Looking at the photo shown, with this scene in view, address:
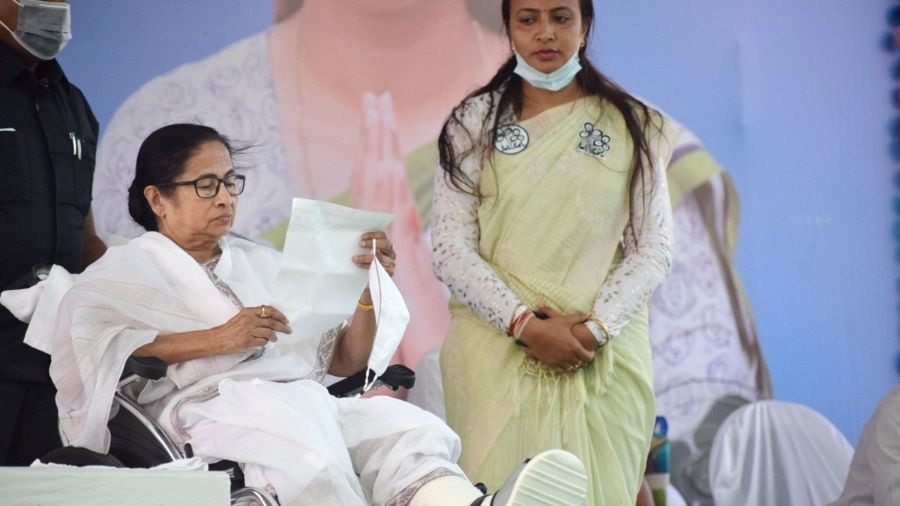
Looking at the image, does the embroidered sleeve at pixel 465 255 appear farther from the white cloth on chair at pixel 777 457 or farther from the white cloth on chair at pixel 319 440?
the white cloth on chair at pixel 777 457

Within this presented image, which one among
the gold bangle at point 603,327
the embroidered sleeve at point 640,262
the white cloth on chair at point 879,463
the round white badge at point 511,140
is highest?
the round white badge at point 511,140

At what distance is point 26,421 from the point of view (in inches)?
125

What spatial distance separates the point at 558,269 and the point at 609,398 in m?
0.34

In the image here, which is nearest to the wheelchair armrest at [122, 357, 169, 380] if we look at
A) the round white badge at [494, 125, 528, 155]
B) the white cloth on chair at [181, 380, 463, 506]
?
the white cloth on chair at [181, 380, 463, 506]

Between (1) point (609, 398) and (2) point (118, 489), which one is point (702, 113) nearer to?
(1) point (609, 398)

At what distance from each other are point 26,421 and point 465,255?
1093 mm

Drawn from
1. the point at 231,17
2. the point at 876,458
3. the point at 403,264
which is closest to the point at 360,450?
the point at 876,458

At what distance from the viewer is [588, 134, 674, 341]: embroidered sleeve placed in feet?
10.8

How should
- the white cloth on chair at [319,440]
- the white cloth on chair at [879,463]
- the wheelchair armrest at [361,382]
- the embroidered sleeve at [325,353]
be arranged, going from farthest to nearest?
the white cloth on chair at [879,463]
the embroidered sleeve at [325,353]
the wheelchair armrest at [361,382]
the white cloth on chair at [319,440]

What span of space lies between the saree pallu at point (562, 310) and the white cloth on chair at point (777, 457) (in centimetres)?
143

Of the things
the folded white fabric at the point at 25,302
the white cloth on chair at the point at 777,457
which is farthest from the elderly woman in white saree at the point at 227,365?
the white cloth on chair at the point at 777,457

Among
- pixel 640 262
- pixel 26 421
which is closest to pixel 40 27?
pixel 26 421

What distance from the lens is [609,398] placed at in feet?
10.9

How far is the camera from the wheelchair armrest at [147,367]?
2.63m
